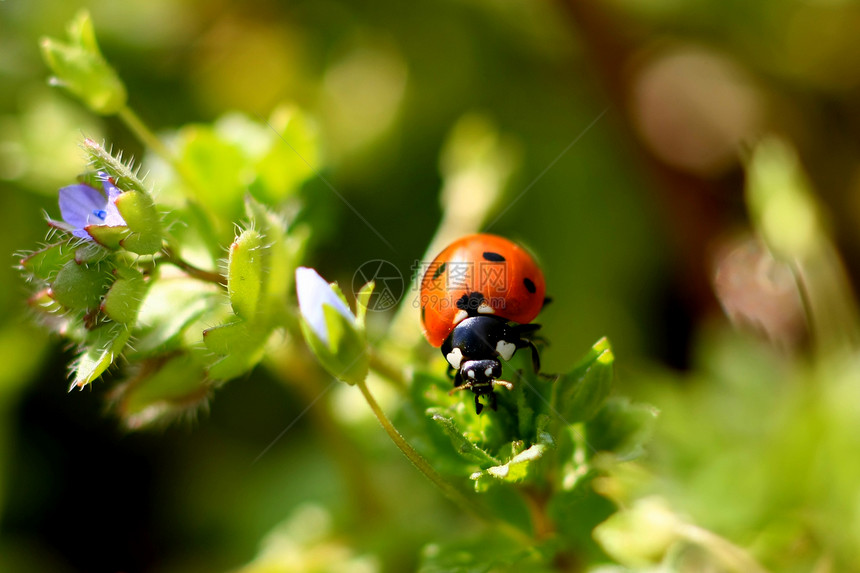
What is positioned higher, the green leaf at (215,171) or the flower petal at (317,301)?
the green leaf at (215,171)

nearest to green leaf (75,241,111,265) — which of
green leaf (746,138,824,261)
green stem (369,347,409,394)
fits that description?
green stem (369,347,409,394)

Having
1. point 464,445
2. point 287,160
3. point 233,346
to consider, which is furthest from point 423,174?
point 464,445

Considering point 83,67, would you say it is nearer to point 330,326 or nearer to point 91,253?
point 91,253

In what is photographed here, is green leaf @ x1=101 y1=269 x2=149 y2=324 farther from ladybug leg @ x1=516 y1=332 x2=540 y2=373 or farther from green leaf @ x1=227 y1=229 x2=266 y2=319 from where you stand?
ladybug leg @ x1=516 y1=332 x2=540 y2=373

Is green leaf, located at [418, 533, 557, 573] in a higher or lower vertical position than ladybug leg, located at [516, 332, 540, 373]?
lower

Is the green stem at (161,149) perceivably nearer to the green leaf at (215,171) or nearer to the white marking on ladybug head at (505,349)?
the green leaf at (215,171)

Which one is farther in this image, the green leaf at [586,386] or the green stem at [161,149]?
the green stem at [161,149]

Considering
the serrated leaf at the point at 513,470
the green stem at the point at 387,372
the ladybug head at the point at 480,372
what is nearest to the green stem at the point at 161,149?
the green stem at the point at 387,372

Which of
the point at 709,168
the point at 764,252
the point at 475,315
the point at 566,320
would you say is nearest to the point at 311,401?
the point at 475,315
